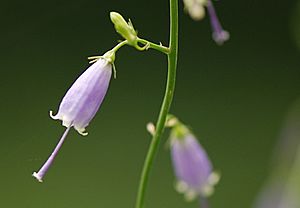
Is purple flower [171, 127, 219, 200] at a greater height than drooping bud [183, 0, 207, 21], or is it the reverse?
drooping bud [183, 0, 207, 21]

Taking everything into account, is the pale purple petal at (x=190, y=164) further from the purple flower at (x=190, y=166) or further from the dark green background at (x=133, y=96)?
the dark green background at (x=133, y=96)

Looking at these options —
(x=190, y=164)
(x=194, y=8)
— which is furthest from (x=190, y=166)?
(x=194, y=8)

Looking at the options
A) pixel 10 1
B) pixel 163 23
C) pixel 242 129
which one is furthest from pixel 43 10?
pixel 242 129

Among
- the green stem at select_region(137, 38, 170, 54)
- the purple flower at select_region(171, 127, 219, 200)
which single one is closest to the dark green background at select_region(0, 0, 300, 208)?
the purple flower at select_region(171, 127, 219, 200)

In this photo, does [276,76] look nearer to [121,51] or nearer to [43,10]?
[121,51]

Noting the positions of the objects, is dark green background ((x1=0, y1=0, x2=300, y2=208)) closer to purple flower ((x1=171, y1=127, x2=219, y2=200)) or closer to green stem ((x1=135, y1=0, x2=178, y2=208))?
purple flower ((x1=171, y1=127, x2=219, y2=200))

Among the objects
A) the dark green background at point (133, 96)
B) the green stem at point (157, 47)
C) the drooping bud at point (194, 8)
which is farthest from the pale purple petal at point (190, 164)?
the dark green background at point (133, 96)
